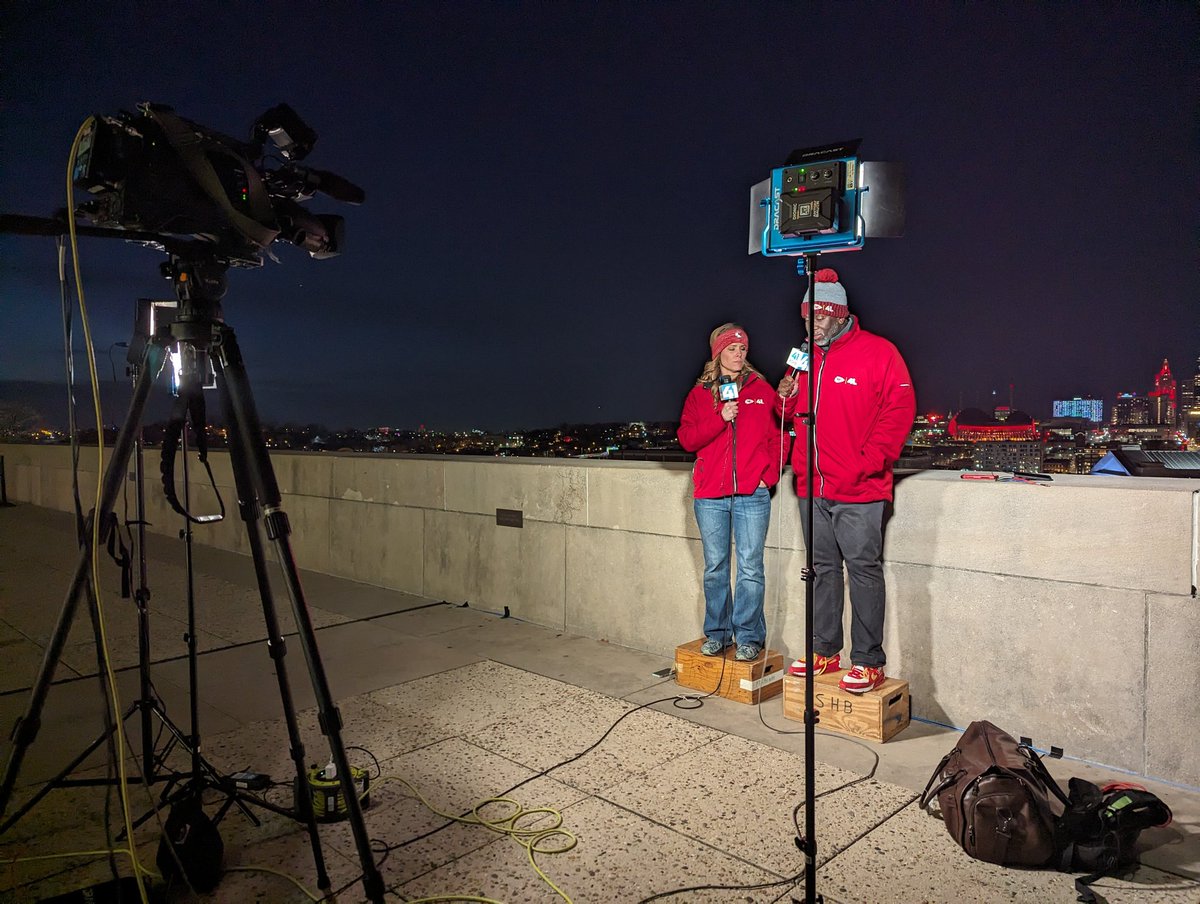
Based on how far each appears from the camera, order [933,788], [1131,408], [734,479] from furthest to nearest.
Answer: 1. [1131,408]
2. [734,479]
3. [933,788]

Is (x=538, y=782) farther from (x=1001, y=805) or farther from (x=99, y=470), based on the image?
(x=99, y=470)

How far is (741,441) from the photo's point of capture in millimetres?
4676

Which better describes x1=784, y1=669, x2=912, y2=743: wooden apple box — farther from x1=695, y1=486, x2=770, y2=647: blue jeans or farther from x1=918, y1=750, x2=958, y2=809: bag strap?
x1=918, y1=750, x2=958, y2=809: bag strap

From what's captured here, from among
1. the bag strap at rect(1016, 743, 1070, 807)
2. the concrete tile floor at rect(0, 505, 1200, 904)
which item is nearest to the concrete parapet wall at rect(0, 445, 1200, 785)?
the concrete tile floor at rect(0, 505, 1200, 904)

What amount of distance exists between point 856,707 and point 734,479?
1465mm

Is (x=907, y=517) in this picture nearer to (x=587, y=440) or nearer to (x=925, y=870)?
(x=925, y=870)

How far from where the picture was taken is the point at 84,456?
626 inches

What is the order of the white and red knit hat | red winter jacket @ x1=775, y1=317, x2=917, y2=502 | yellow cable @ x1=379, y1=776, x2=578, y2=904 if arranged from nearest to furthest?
yellow cable @ x1=379, y1=776, x2=578, y2=904 → red winter jacket @ x1=775, y1=317, x2=917, y2=502 → the white and red knit hat

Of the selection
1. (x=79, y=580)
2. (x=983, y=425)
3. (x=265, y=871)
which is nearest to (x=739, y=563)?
(x=265, y=871)

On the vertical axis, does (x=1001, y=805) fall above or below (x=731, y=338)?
below

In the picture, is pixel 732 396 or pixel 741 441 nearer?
pixel 732 396

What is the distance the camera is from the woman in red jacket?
15.2 feet

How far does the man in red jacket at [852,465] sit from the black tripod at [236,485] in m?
Answer: 2.75

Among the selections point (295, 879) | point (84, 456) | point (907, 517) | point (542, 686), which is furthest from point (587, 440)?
point (84, 456)
